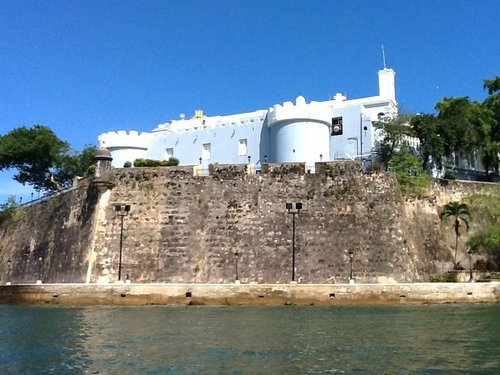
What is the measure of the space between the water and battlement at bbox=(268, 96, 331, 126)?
14.0 metres

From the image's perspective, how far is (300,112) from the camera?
32.0m

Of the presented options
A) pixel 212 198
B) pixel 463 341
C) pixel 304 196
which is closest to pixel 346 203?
pixel 304 196

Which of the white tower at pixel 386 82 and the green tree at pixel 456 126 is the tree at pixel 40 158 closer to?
the white tower at pixel 386 82

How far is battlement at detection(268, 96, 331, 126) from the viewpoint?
3206 centimetres

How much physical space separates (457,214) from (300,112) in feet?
30.3

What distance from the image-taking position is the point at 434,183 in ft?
97.7

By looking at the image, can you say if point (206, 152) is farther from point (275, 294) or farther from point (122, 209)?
point (275, 294)

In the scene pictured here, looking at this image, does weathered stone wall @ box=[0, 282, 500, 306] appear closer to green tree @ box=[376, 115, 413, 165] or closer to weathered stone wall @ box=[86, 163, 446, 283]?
weathered stone wall @ box=[86, 163, 446, 283]

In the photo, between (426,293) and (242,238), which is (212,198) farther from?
(426,293)

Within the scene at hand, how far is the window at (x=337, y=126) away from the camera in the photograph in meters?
33.8

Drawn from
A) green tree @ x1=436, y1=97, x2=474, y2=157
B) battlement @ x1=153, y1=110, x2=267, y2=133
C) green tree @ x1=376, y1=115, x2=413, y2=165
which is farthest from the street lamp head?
green tree @ x1=436, y1=97, x2=474, y2=157

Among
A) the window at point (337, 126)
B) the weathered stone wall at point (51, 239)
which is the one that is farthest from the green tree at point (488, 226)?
the weathered stone wall at point (51, 239)

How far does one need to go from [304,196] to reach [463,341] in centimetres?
1484

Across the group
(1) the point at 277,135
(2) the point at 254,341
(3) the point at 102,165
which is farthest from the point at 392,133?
(2) the point at 254,341
